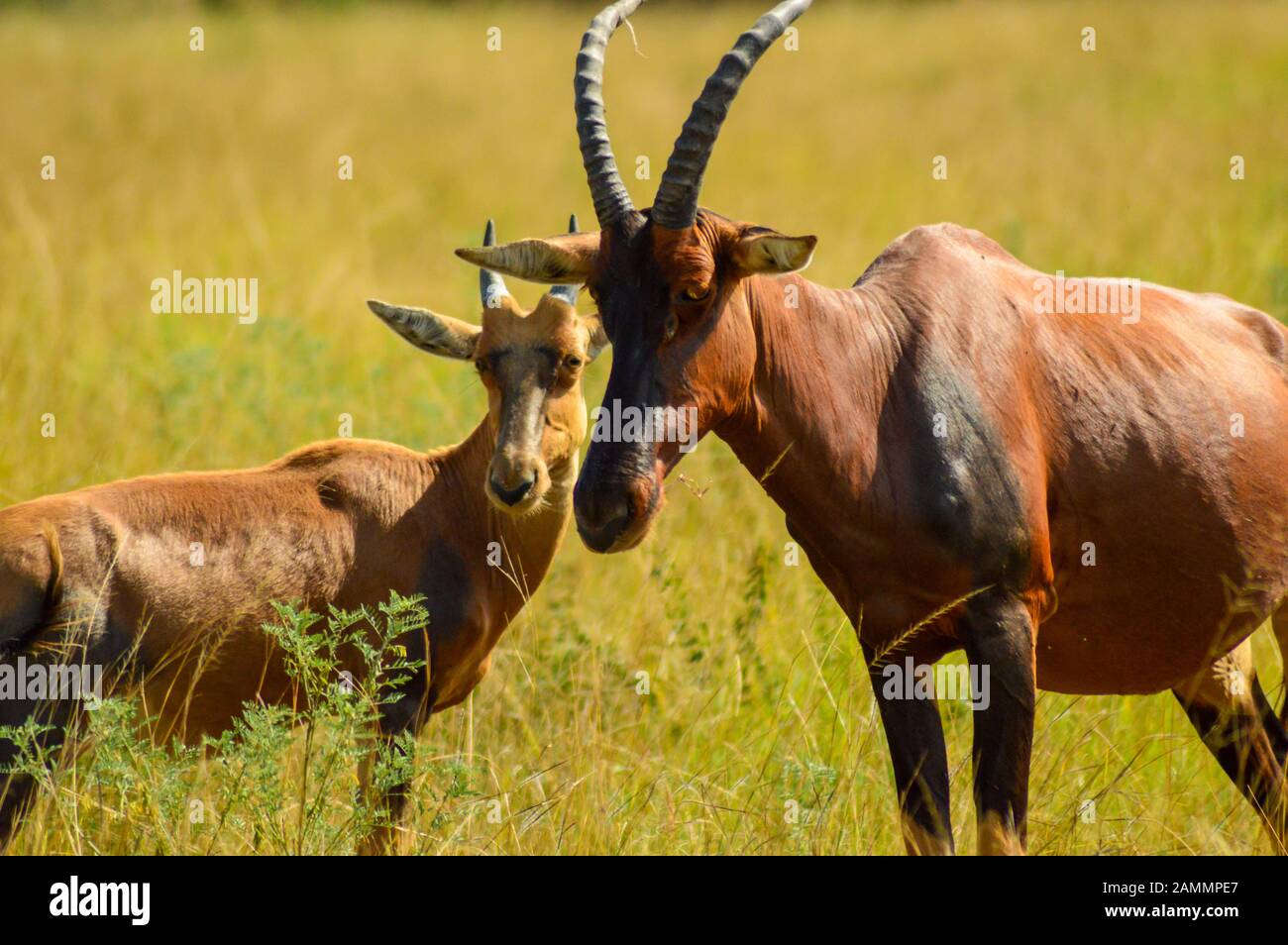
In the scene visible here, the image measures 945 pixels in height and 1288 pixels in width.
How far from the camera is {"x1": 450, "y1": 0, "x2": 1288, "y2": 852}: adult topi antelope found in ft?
14.8

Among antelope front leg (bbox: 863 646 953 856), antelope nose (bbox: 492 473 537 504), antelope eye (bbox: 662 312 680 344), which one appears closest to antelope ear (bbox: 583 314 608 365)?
antelope nose (bbox: 492 473 537 504)

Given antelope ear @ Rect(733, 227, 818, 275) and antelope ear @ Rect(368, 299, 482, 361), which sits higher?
antelope ear @ Rect(368, 299, 482, 361)

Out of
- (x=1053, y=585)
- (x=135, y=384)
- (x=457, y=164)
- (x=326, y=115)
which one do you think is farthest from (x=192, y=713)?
(x=326, y=115)

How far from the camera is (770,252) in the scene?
4.48 meters

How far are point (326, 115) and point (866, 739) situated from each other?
1590 centimetres

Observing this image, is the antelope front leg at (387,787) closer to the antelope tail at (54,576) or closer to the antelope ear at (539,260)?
the antelope tail at (54,576)

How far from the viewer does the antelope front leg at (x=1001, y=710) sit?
4758 millimetres

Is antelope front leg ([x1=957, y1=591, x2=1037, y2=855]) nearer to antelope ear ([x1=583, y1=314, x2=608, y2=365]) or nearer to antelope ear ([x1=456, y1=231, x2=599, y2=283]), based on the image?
antelope ear ([x1=456, y1=231, x2=599, y2=283])

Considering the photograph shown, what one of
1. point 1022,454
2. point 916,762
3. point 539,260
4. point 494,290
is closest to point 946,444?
point 1022,454

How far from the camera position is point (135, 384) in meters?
11.0

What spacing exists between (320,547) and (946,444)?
2.76 meters

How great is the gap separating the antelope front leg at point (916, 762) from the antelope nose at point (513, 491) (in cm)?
153

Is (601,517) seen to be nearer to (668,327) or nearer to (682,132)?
(668,327)

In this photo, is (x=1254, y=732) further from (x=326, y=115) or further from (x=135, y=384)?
(x=326, y=115)
